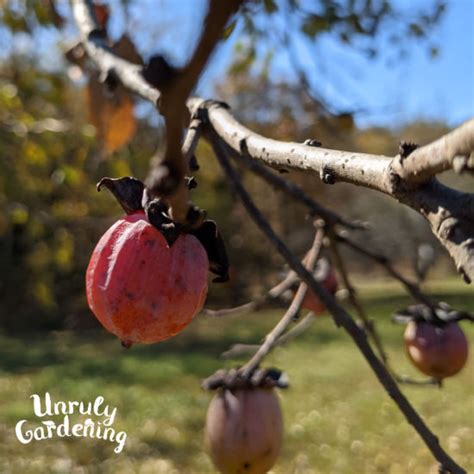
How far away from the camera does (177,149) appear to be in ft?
1.45

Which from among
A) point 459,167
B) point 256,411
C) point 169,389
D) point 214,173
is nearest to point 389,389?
point 256,411

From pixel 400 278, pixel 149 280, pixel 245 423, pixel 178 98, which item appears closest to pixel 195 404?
pixel 245 423

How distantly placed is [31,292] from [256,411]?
9.74 meters

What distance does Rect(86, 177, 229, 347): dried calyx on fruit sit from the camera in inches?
35.5

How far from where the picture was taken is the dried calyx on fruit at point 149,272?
2.96 ft

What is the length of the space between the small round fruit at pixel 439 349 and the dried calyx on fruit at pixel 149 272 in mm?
1059

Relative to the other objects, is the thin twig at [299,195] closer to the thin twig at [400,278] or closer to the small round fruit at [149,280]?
the thin twig at [400,278]

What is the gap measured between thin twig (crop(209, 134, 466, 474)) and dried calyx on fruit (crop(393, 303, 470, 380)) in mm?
632

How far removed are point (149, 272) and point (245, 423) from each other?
0.82 meters

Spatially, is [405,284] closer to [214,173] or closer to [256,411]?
[256,411]

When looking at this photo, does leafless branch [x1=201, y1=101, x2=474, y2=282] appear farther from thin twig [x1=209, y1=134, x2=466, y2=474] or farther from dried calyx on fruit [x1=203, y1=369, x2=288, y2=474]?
dried calyx on fruit [x1=203, y1=369, x2=288, y2=474]

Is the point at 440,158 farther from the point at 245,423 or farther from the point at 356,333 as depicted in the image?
the point at 245,423

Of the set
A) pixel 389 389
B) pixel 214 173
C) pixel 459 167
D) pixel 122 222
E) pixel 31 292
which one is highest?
pixel 214 173

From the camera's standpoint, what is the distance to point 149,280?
910 millimetres
